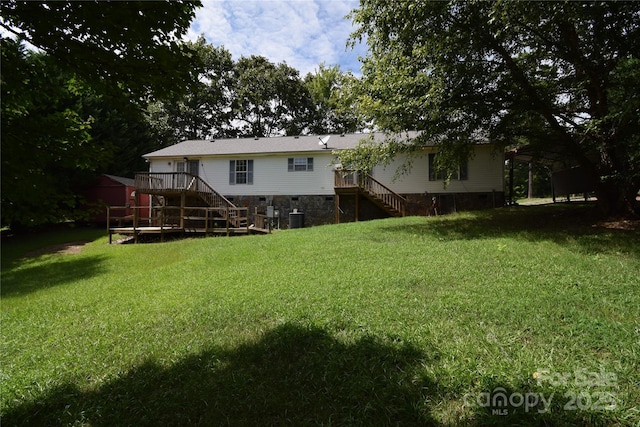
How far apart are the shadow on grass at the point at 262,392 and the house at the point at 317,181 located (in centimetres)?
1367

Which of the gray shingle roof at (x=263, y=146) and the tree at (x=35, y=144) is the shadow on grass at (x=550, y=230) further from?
the gray shingle roof at (x=263, y=146)

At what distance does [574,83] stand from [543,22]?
7.24 feet

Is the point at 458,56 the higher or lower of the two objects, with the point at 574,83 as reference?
higher

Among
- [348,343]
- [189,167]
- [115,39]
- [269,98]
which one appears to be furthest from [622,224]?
[269,98]

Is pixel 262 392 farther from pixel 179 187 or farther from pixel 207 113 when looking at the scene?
pixel 207 113

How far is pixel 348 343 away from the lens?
3400 mm

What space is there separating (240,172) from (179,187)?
393 centimetres

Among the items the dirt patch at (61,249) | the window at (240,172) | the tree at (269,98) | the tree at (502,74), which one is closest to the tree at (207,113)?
the tree at (269,98)

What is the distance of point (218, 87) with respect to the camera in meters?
33.2

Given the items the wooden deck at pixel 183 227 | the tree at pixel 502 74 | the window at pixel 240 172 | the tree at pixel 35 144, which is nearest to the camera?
the tree at pixel 35 144

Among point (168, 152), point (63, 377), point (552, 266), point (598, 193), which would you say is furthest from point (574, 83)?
point (168, 152)

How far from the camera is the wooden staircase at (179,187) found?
15914 millimetres

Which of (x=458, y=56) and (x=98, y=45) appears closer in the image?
(x=98, y=45)

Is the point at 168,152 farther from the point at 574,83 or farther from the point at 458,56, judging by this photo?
the point at 574,83
